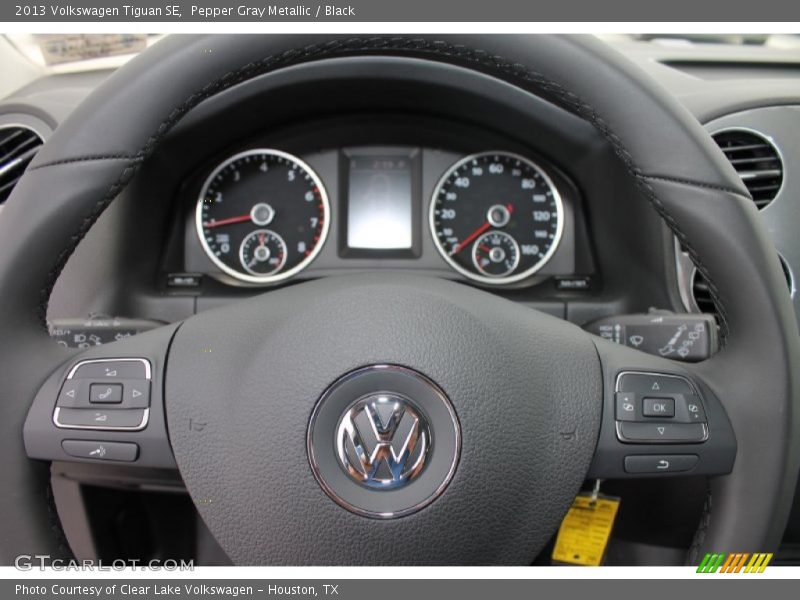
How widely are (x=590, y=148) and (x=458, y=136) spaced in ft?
1.05

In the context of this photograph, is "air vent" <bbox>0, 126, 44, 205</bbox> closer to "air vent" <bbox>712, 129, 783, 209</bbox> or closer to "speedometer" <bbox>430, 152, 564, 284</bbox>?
"speedometer" <bbox>430, 152, 564, 284</bbox>

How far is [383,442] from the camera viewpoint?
0.75 m

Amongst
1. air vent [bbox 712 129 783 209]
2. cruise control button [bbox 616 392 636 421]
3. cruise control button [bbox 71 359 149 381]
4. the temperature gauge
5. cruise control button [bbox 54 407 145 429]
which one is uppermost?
air vent [bbox 712 129 783 209]

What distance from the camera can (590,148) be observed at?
1.35 metres

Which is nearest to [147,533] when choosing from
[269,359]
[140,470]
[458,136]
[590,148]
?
[140,470]

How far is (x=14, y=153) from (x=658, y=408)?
143 centimetres

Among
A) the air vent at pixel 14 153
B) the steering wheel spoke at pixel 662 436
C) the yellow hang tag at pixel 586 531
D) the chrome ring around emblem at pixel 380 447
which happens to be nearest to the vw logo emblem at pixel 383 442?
the chrome ring around emblem at pixel 380 447

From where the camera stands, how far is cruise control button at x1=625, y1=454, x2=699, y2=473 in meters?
0.81

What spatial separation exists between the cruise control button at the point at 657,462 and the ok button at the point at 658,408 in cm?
5

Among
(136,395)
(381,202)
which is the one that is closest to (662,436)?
(136,395)

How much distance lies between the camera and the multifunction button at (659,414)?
81cm

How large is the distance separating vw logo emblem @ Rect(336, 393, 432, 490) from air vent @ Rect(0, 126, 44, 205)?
1143 mm

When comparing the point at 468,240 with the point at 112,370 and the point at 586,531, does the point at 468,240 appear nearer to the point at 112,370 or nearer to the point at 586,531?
the point at 586,531

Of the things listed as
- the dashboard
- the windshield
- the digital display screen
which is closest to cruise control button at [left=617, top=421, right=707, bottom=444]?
the dashboard
